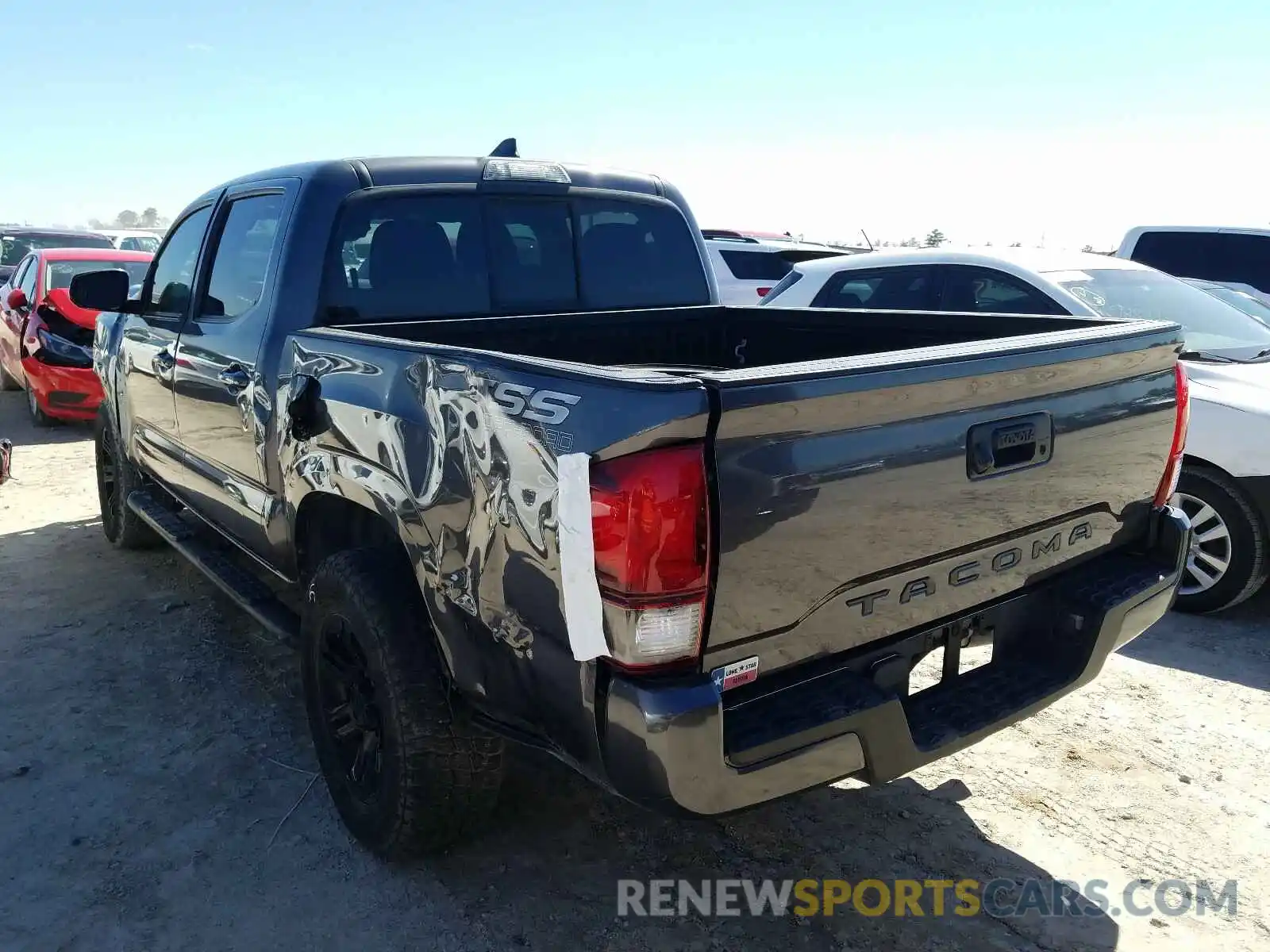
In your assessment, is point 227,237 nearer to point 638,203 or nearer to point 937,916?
point 638,203

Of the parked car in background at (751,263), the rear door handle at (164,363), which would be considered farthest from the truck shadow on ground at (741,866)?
the parked car in background at (751,263)

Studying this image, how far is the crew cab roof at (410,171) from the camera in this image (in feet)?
11.3

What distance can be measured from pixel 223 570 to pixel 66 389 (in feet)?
20.3

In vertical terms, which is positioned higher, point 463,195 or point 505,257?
point 463,195

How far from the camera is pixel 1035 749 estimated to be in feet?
11.6

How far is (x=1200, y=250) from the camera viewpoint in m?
9.11

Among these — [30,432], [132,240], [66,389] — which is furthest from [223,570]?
[132,240]

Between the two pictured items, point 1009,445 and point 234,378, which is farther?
point 234,378

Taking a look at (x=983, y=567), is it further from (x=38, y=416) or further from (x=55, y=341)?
(x=38, y=416)

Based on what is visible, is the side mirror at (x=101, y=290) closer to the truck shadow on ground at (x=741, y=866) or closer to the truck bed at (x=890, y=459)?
the truck bed at (x=890, y=459)

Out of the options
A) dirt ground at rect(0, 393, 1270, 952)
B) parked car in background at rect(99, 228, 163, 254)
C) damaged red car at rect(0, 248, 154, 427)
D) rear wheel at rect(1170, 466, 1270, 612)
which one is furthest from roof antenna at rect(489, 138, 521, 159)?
parked car in background at rect(99, 228, 163, 254)

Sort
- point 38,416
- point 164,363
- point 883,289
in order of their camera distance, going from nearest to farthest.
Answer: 1. point 164,363
2. point 883,289
3. point 38,416

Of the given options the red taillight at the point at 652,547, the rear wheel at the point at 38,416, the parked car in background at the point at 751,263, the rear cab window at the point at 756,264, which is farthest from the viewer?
the rear cab window at the point at 756,264

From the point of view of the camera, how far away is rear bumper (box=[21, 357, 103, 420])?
8.94 m
